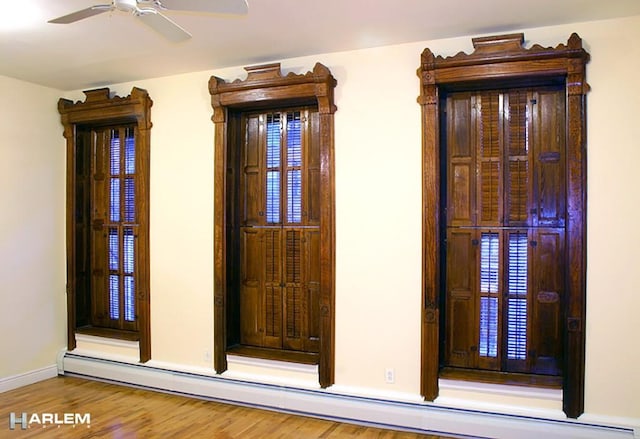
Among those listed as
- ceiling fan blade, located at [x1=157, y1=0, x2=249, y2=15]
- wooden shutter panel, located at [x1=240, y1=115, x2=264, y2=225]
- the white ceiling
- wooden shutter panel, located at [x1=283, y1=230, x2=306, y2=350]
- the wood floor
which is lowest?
the wood floor

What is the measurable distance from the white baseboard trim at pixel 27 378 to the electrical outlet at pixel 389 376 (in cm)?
334

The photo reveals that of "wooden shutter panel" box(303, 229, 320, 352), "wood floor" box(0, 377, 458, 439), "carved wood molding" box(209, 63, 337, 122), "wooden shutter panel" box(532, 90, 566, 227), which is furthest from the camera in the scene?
"wooden shutter panel" box(303, 229, 320, 352)

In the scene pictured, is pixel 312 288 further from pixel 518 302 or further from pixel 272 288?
pixel 518 302

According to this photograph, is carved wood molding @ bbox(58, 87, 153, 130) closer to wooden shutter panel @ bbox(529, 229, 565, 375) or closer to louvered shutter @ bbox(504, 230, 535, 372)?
louvered shutter @ bbox(504, 230, 535, 372)

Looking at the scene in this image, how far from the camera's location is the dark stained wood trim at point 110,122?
14.5 feet

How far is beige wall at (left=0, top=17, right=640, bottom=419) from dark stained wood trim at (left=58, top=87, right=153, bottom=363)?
0.08 m

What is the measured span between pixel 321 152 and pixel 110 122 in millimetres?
2338

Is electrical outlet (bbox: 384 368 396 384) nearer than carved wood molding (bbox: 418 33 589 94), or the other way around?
carved wood molding (bbox: 418 33 589 94)

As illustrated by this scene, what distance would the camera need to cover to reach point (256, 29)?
10.7ft

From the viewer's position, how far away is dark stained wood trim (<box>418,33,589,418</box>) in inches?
122

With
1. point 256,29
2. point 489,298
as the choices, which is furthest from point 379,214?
point 256,29

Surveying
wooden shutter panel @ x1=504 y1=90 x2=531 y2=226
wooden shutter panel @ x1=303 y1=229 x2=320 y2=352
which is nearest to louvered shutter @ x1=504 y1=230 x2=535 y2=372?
wooden shutter panel @ x1=504 y1=90 x2=531 y2=226

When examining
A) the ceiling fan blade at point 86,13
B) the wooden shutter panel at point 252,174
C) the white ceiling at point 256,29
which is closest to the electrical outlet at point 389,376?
the wooden shutter panel at point 252,174

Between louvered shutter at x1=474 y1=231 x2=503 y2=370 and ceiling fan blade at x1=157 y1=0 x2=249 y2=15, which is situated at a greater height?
ceiling fan blade at x1=157 y1=0 x2=249 y2=15
